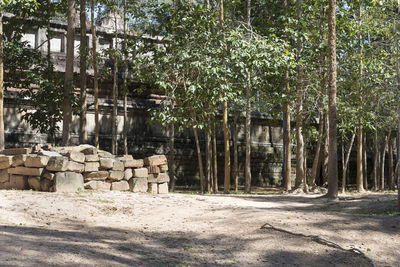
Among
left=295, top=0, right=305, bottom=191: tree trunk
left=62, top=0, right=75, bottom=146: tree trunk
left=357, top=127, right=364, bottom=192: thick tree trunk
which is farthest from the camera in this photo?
left=357, top=127, right=364, bottom=192: thick tree trunk

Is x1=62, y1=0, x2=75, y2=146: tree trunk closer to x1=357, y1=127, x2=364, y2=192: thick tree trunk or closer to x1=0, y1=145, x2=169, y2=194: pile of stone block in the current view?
x1=0, y1=145, x2=169, y2=194: pile of stone block

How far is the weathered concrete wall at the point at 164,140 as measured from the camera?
52.7ft

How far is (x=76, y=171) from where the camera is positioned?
34.0ft

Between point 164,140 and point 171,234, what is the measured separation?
1162 centimetres

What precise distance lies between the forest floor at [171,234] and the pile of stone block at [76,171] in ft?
2.09

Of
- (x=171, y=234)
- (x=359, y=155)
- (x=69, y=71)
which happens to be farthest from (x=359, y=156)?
(x=171, y=234)

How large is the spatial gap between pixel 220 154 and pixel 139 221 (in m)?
11.8

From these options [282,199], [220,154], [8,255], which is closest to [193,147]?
[220,154]

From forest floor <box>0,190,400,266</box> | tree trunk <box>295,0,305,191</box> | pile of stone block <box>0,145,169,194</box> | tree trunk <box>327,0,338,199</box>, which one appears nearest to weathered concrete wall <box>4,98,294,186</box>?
pile of stone block <box>0,145,169,194</box>

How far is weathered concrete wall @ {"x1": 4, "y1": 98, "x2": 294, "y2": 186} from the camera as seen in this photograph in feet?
52.7

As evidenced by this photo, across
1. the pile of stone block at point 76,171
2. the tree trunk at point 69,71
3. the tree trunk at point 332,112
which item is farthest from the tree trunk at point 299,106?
the tree trunk at point 69,71

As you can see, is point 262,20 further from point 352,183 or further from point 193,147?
point 352,183

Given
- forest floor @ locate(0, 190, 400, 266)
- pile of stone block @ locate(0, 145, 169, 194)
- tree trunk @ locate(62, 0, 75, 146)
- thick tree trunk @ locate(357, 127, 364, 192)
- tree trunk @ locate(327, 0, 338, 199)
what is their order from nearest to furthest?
1. forest floor @ locate(0, 190, 400, 266)
2. pile of stone block @ locate(0, 145, 169, 194)
3. tree trunk @ locate(327, 0, 338, 199)
4. tree trunk @ locate(62, 0, 75, 146)
5. thick tree trunk @ locate(357, 127, 364, 192)

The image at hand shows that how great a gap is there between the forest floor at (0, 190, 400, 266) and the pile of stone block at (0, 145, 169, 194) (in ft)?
2.09
